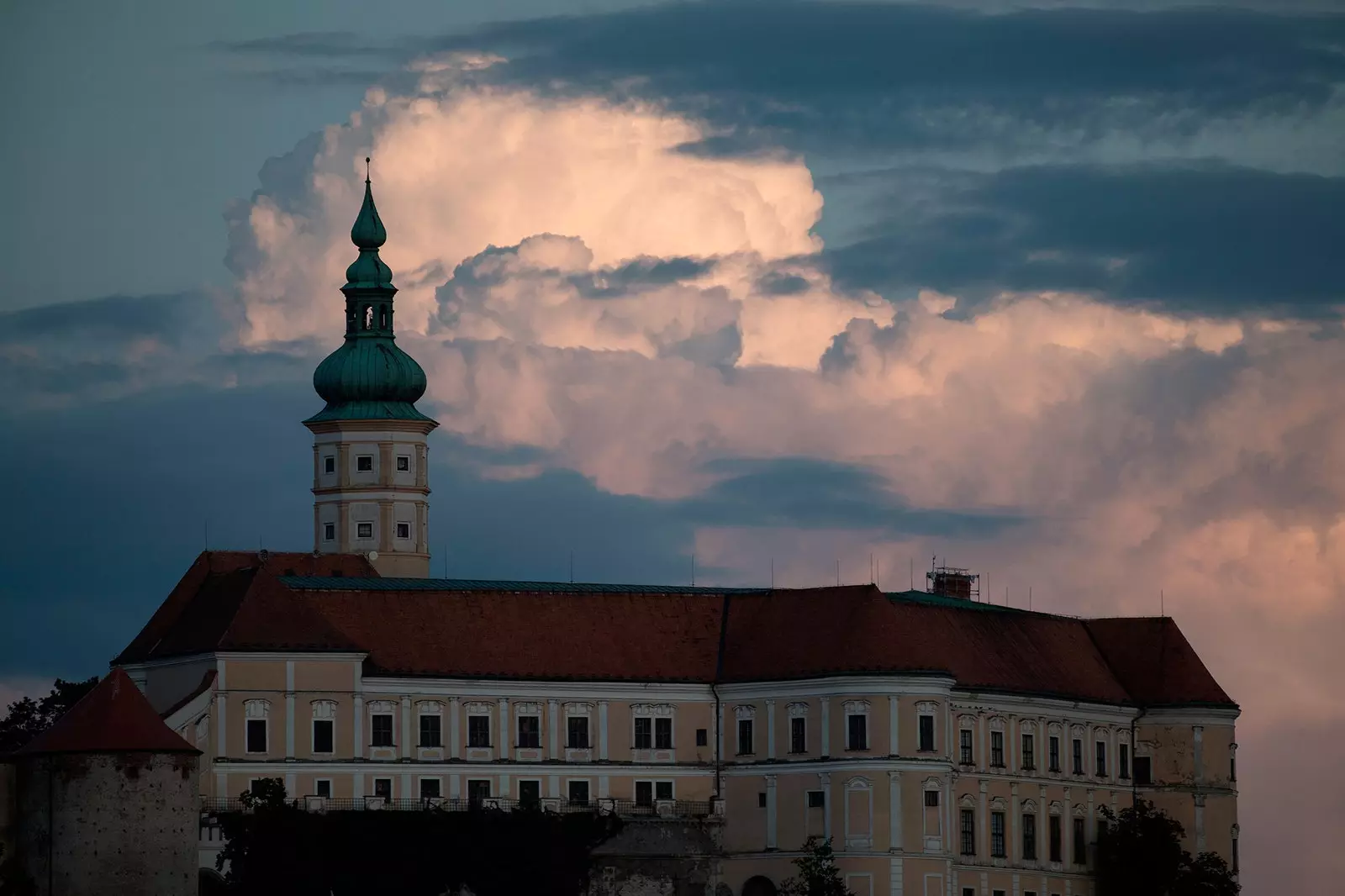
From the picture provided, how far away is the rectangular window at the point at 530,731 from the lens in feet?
462

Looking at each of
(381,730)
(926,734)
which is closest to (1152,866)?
(926,734)

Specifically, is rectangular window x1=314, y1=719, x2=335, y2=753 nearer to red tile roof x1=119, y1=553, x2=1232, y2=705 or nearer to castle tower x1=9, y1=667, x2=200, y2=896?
red tile roof x1=119, y1=553, x2=1232, y2=705

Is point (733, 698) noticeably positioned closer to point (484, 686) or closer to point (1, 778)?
point (484, 686)

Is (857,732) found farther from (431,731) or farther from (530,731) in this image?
(431,731)

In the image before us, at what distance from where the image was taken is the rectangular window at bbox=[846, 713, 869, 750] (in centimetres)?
13775

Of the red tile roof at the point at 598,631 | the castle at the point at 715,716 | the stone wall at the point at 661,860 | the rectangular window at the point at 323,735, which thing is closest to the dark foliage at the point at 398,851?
the stone wall at the point at 661,860

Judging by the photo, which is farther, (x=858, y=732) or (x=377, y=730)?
(x=858, y=732)

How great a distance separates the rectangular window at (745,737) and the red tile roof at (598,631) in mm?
1811

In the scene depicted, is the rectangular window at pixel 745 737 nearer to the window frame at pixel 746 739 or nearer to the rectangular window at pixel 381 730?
the window frame at pixel 746 739

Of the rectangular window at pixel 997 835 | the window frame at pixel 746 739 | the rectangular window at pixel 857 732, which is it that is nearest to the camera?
the rectangular window at pixel 857 732

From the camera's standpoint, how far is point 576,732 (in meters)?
142

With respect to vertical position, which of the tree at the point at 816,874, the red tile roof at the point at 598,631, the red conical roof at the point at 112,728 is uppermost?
the red tile roof at the point at 598,631

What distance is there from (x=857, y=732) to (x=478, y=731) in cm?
1384

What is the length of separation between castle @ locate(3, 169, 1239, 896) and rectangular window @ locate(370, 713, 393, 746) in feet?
0.41
